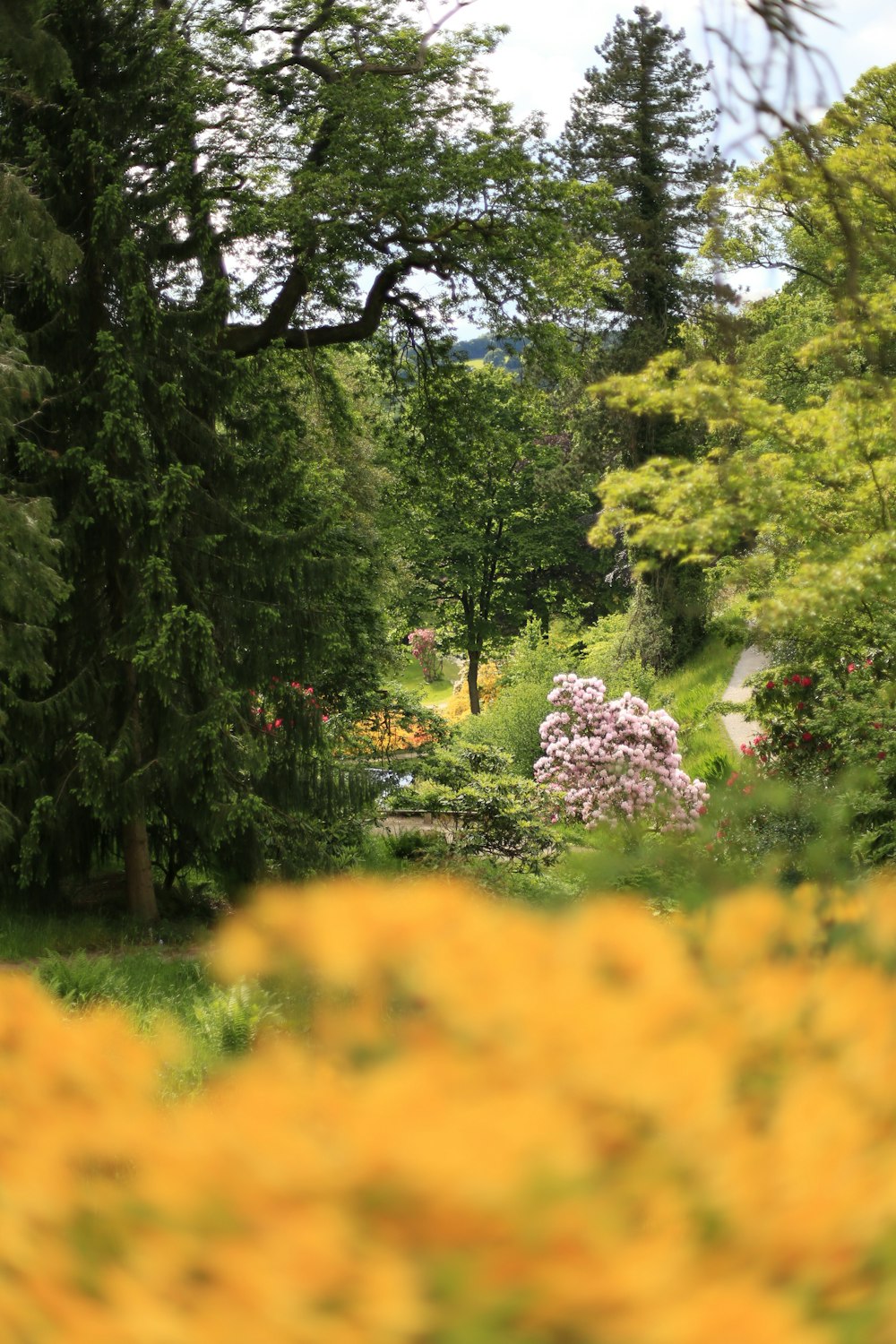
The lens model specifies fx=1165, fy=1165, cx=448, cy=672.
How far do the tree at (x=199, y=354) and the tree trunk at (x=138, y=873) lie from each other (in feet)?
0.11

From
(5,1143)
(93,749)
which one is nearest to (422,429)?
(93,749)

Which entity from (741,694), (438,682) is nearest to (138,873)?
(741,694)

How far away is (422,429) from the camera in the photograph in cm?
1411

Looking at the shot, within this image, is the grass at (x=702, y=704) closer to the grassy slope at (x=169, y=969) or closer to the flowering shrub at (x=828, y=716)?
the flowering shrub at (x=828, y=716)

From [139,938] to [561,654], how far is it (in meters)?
13.7

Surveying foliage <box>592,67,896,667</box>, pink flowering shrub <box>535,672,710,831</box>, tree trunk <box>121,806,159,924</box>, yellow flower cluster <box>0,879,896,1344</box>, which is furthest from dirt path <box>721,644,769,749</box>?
yellow flower cluster <box>0,879,896,1344</box>

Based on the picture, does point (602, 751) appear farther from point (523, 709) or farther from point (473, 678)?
point (473, 678)

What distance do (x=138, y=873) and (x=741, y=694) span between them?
503 inches

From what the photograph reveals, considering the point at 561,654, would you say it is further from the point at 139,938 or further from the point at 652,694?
the point at 139,938

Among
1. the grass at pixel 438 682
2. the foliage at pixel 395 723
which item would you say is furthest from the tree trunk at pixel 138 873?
the grass at pixel 438 682

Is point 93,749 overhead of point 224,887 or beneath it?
overhead

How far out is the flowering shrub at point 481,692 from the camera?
3103 cm

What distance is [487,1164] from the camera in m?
0.81

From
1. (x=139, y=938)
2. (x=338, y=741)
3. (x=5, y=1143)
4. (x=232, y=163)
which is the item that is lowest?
(x=139, y=938)
